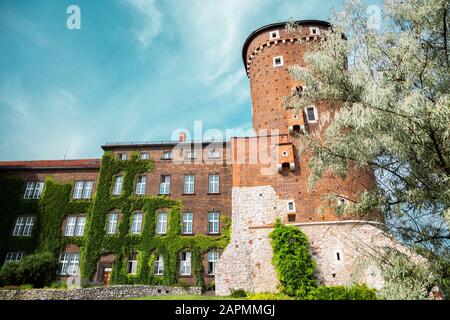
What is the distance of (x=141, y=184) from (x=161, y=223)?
153 inches

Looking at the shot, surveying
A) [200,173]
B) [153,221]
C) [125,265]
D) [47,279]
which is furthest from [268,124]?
[47,279]

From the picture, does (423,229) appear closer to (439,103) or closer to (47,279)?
(439,103)

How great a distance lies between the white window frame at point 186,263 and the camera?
2267 cm

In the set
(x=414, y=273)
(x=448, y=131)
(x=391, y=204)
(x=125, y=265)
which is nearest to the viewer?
(x=448, y=131)

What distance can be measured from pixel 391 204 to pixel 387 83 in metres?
3.34

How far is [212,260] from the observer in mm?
22969

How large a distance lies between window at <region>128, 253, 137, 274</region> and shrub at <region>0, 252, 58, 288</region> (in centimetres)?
508

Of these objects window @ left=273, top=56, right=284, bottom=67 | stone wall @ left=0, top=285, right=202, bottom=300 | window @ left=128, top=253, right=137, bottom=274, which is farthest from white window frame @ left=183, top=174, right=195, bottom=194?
window @ left=273, top=56, right=284, bottom=67

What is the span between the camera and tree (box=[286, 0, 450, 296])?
25.8 feet

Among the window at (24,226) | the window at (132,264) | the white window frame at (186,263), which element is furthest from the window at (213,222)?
the window at (24,226)

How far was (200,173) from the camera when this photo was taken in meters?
26.1

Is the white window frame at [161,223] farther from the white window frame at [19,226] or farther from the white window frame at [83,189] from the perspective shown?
the white window frame at [19,226]

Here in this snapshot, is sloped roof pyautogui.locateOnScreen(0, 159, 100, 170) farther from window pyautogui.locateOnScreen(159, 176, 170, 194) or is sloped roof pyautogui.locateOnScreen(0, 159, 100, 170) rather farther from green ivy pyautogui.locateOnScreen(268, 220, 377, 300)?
green ivy pyautogui.locateOnScreen(268, 220, 377, 300)

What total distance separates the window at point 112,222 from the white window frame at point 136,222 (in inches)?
49.5
